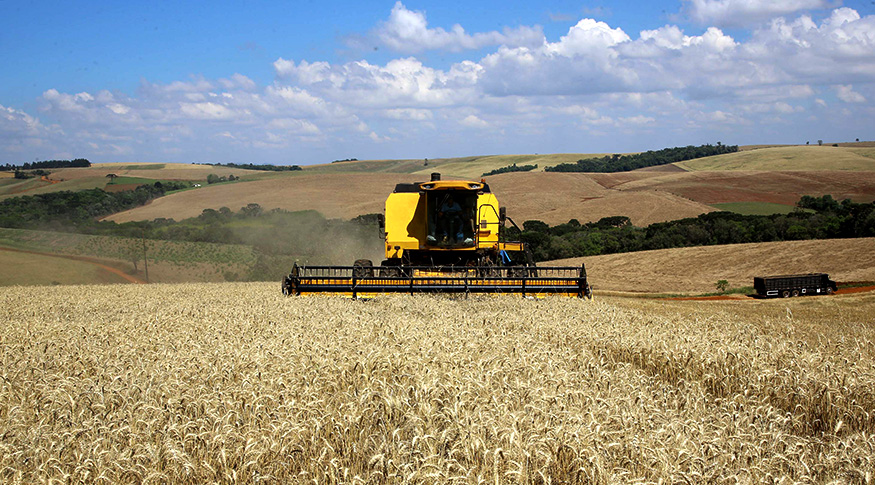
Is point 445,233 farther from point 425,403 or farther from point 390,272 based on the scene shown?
point 425,403

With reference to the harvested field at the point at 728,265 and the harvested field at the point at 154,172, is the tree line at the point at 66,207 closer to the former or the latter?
the harvested field at the point at 154,172

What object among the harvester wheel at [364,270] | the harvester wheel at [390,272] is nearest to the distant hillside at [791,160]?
the harvester wheel at [390,272]

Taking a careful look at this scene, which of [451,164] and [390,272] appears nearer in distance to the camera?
[390,272]

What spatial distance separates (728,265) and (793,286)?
292 inches

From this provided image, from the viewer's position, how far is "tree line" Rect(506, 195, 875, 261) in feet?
111

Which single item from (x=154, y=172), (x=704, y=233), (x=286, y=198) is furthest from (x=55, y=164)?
(x=704, y=233)

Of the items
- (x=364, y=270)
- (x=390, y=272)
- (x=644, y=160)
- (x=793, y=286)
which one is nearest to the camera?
(x=364, y=270)

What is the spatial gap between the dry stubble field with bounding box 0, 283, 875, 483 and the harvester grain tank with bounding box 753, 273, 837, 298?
12677 mm

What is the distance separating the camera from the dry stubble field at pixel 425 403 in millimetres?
3680

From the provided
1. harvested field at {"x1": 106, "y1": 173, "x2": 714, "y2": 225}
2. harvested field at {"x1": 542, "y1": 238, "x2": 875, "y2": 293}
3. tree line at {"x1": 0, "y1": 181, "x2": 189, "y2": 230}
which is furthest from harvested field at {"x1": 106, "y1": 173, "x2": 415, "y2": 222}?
harvested field at {"x1": 542, "y1": 238, "x2": 875, "y2": 293}

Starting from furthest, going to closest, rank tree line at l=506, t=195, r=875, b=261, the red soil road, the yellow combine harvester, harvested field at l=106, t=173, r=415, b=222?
harvested field at l=106, t=173, r=415, b=222, tree line at l=506, t=195, r=875, b=261, the red soil road, the yellow combine harvester

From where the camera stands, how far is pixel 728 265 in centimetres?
2859

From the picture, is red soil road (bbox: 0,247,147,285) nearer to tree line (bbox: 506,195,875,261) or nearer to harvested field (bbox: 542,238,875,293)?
tree line (bbox: 506,195,875,261)

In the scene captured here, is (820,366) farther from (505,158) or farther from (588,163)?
(505,158)
